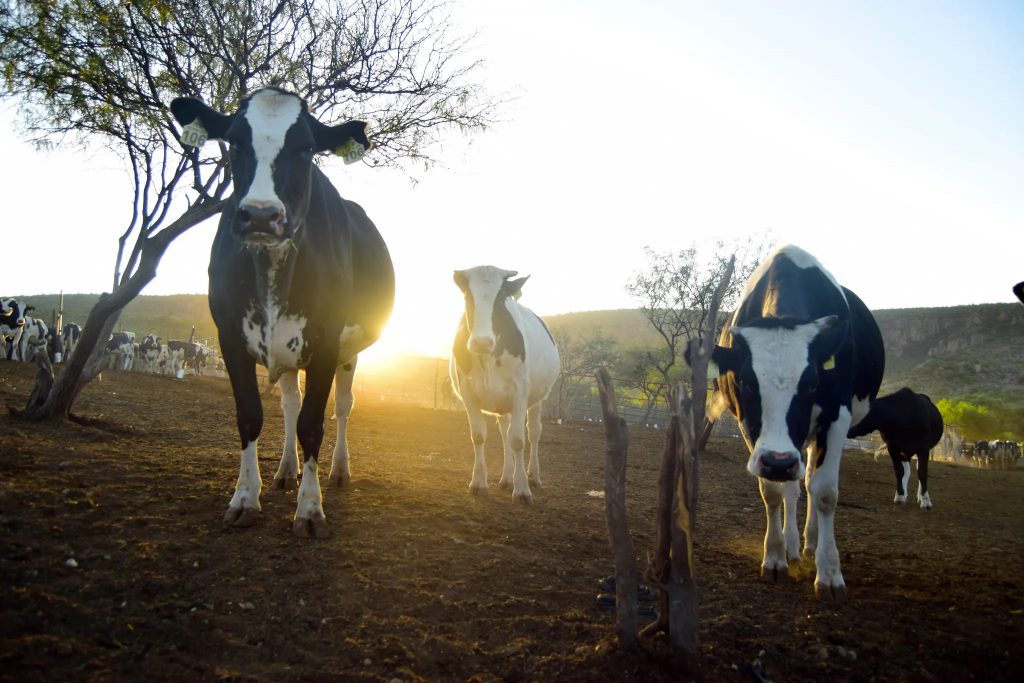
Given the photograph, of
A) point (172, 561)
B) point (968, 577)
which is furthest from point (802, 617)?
point (172, 561)

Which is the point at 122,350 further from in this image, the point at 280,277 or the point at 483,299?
the point at 280,277

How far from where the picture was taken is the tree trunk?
838 centimetres

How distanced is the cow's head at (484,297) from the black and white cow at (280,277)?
7.37 ft

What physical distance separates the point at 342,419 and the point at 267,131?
3.37 m

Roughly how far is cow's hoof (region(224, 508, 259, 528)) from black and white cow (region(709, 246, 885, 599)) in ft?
10.8

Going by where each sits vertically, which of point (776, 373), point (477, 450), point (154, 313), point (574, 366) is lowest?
point (477, 450)

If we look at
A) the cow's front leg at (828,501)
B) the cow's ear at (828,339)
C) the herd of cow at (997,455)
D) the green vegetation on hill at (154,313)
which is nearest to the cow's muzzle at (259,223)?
the cow's ear at (828,339)

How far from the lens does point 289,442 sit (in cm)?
618

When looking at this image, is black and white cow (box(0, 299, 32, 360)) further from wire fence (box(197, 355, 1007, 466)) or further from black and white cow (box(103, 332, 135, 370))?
wire fence (box(197, 355, 1007, 466))

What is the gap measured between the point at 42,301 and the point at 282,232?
286 ft

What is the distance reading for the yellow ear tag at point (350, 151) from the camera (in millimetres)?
5266

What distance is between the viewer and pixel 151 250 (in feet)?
29.7

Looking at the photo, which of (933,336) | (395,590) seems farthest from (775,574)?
(933,336)

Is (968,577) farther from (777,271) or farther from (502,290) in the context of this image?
(502,290)
